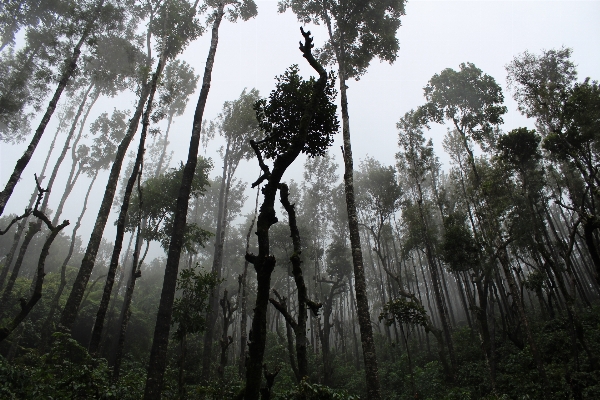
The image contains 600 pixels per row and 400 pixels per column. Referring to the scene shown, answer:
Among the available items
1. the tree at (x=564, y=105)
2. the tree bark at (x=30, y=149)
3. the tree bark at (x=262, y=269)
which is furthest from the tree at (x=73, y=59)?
the tree at (x=564, y=105)

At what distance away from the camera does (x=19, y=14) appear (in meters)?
20.5

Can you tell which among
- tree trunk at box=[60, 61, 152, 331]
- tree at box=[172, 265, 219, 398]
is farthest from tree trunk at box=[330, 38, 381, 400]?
tree trunk at box=[60, 61, 152, 331]

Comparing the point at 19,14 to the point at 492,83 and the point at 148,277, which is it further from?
the point at 492,83

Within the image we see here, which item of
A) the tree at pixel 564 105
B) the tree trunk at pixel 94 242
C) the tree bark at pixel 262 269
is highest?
the tree at pixel 564 105

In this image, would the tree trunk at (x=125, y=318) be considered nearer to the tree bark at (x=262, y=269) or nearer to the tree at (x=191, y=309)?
the tree at (x=191, y=309)

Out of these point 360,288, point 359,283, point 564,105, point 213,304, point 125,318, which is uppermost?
point 564,105

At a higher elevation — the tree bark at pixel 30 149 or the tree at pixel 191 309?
the tree bark at pixel 30 149

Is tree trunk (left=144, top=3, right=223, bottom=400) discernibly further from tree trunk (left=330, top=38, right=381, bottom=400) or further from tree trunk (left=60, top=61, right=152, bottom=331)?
tree trunk (left=330, top=38, right=381, bottom=400)

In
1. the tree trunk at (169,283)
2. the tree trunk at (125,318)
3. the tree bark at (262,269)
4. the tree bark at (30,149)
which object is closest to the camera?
the tree bark at (262,269)

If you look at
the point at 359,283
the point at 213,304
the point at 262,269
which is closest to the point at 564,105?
the point at 359,283

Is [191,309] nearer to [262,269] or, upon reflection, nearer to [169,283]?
[169,283]

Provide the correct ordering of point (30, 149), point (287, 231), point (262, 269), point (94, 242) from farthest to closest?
1. point (287, 231)
2. point (94, 242)
3. point (30, 149)
4. point (262, 269)

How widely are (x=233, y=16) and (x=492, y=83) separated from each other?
17371 mm

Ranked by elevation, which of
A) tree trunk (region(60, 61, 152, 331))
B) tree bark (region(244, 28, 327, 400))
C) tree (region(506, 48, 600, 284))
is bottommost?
tree bark (region(244, 28, 327, 400))
